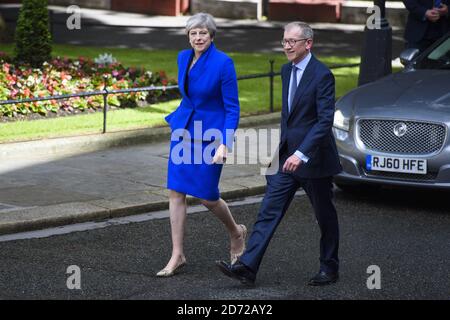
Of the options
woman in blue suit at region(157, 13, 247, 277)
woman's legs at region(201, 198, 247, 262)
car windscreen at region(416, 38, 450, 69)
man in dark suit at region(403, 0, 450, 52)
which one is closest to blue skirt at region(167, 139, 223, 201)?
woman in blue suit at region(157, 13, 247, 277)

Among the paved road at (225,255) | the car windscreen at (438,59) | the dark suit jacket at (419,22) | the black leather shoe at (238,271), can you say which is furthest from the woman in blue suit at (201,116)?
the dark suit jacket at (419,22)

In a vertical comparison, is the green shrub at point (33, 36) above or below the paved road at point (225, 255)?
above

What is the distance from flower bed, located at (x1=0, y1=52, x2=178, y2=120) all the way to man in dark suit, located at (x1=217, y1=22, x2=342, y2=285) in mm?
6796

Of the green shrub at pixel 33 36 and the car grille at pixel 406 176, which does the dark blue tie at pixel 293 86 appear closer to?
the car grille at pixel 406 176

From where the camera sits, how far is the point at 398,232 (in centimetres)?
991

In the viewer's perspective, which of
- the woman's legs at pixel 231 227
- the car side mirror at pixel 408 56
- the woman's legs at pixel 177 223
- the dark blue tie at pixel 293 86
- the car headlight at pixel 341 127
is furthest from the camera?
the car side mirror at pixel 408 56

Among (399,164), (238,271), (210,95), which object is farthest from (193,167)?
(399,164)

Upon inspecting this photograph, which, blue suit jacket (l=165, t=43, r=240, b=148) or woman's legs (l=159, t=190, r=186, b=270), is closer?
blue suit jacket (l=165, t=43, r=240, b=148)

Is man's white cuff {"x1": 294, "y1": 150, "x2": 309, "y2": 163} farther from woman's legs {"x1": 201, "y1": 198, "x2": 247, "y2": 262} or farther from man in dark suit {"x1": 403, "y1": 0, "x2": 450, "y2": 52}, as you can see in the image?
man in dark suit {"x1": 403, "y1": 0, "x2": 450, "y2": 52}

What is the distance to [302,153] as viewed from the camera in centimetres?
788

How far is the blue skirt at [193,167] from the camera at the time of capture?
27.4 feet

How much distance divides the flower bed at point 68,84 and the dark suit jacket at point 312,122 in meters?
6.80

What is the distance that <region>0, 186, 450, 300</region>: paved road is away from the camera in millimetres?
7965
